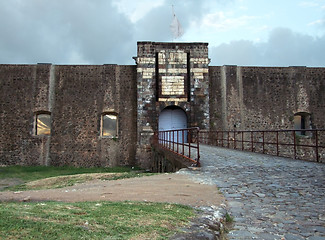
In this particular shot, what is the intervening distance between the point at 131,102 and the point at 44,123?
18.7ft

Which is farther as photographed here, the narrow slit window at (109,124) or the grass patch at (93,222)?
the narrow slit window at (109,124)

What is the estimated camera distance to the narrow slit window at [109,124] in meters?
17.3

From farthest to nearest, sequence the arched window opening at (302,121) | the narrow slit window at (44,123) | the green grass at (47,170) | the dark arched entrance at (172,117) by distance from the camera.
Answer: the arched window opening at (302,121) < the narrow slit window at (44,123) < the dark arched entrance at (172,117) < the green grass at (47,170)

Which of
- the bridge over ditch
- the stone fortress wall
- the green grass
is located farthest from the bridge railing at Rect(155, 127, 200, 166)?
the green grass

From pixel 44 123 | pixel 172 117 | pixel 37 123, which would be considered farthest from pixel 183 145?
pixel 37 123

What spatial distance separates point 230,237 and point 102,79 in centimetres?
1543

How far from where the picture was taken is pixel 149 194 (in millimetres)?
4414

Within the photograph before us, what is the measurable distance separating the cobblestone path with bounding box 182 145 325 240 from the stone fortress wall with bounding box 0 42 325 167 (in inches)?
374

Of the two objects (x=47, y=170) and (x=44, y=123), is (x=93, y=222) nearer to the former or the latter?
(x=47, y=170)

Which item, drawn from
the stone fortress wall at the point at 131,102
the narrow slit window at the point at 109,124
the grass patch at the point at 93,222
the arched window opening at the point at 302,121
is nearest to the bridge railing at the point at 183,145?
the stone fortress wall at the point at 131,102

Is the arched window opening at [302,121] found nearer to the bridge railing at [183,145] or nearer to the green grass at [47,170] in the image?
the bridge railing at [183,145]

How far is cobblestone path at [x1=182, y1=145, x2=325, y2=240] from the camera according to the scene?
3002mm

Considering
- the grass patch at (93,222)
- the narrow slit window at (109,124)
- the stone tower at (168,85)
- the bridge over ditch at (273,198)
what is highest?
the stone tower at (168,85)

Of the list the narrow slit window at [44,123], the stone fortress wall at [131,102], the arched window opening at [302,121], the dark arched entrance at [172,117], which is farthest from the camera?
the arched window opening at [302,121]
